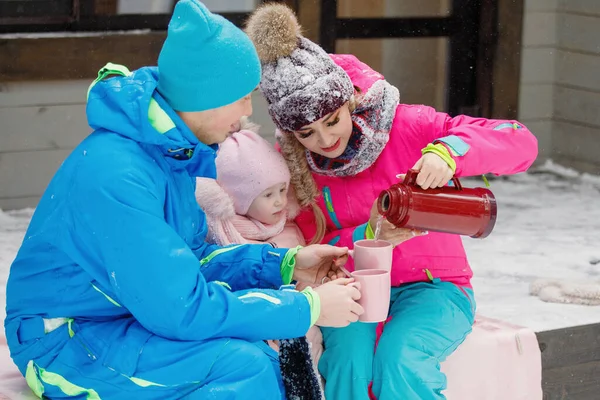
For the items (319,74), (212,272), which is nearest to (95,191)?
(212,272)

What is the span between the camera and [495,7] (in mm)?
6742

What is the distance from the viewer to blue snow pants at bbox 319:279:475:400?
9.05 feet

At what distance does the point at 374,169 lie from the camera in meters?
3.14

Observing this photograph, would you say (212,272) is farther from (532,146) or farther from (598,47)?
(598,47)

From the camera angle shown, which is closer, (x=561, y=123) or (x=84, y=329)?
(x=84, y=329)

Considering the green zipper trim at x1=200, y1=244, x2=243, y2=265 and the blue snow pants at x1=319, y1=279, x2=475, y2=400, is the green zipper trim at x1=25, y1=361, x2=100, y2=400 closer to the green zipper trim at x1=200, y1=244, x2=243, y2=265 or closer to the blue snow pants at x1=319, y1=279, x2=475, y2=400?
the green zipper trim at x1=200, y1=244, x2=243, y2=265

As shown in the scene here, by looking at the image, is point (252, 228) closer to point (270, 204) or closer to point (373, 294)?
point (270, 204)

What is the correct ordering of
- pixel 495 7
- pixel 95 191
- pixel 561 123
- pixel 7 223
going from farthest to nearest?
pixel 561 123 → pixel 495 7 → pixel 7 223 → pixel 95 191

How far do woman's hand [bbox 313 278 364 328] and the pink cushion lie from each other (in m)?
0.67

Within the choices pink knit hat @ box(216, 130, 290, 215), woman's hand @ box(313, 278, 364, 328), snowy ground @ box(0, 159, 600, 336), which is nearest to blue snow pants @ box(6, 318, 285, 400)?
woman's hand @ box(313, 278, 364, 328)

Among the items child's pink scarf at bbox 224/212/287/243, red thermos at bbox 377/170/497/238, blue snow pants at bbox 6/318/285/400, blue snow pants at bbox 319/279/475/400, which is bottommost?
blue snow pants at bbox 319/279/475/400

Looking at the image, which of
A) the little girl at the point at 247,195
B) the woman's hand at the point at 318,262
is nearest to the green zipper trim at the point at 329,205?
the little girl at the point at 247,195

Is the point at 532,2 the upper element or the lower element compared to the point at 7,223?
upper

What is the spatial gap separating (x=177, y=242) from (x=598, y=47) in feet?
17.4
